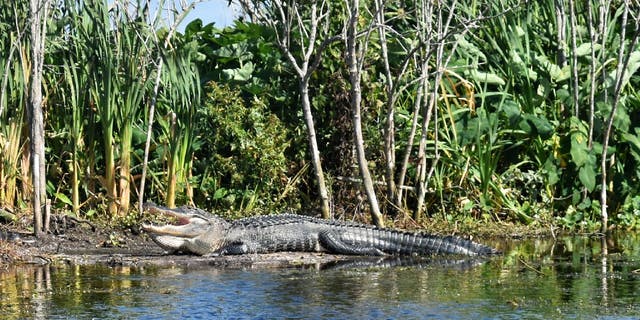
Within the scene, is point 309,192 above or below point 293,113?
below

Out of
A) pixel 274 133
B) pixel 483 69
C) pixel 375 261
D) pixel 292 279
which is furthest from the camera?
pixel 483 69

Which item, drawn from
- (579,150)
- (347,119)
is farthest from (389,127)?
(579,150)

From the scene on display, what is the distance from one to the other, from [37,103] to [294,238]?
105 inches

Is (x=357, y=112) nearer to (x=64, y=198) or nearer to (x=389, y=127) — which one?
(x=389, y=127)

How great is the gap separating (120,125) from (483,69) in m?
4.57

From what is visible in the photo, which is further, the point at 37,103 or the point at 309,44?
the point at 309,44

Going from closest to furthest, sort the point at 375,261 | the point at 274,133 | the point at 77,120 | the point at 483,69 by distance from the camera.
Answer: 1. the point at 375,261
2. the point at 77,120
3. the point at 274,133
4. the point at 483,69

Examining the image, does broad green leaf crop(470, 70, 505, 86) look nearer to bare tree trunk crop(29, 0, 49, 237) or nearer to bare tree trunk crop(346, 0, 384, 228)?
bare tree trunk crop(346, 0, 384, 228)

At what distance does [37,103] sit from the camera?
1040cm

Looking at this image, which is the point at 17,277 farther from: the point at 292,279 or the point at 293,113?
the point at 293,113

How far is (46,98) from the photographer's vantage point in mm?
12781

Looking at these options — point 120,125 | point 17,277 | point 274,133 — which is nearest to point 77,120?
point 120,125

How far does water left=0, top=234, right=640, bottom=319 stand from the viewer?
751 centimetres

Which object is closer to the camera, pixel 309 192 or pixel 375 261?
pixel 375 261
